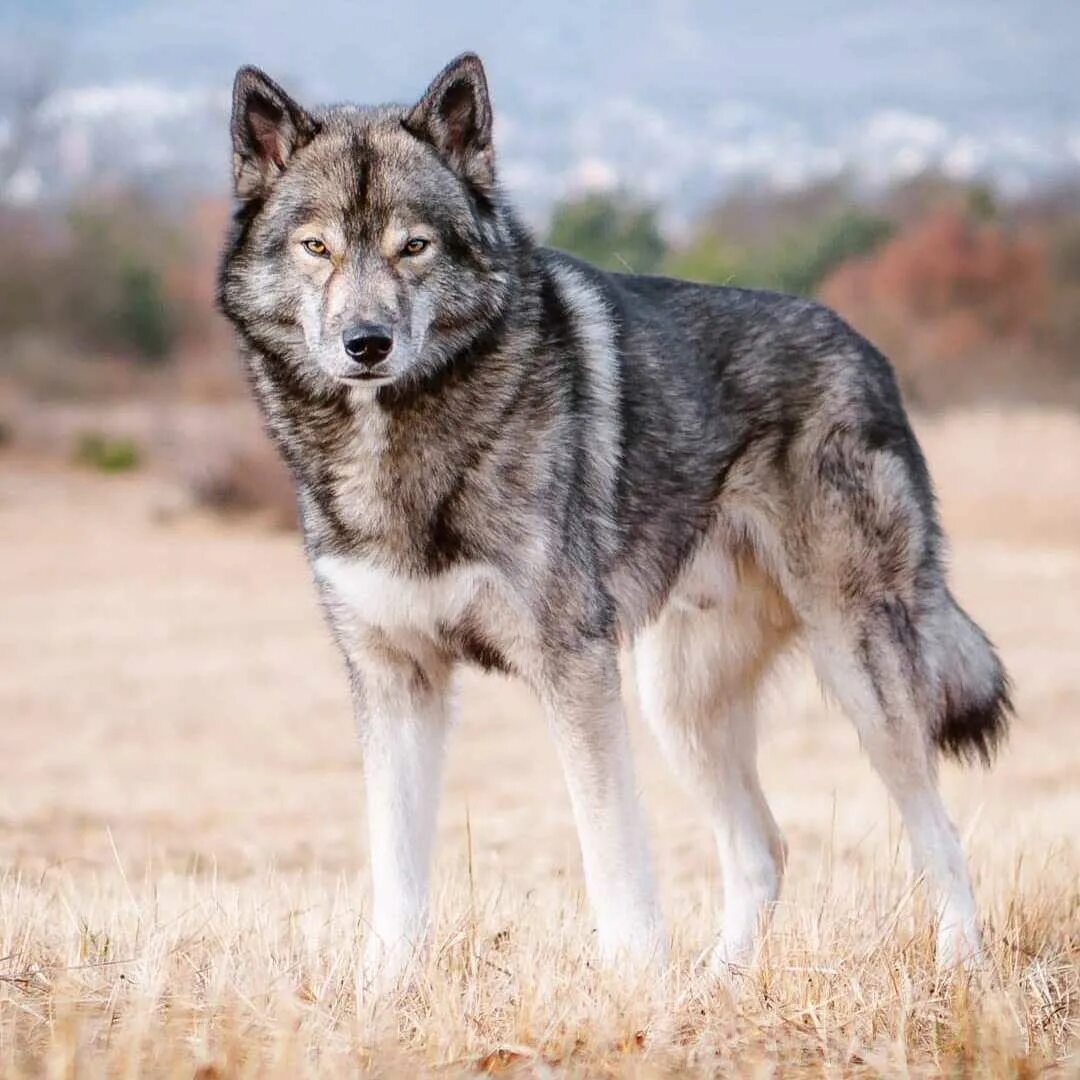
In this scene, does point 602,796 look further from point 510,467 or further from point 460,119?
point 460,119

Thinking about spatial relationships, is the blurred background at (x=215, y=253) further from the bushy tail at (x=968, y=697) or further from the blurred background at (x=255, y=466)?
the bushy tail at (x=968, y=697)

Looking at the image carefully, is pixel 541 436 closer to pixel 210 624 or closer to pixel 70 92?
pixel 210 624

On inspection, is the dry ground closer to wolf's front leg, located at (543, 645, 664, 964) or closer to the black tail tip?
wolf's front leg, located at (543, 645, 664, 964)

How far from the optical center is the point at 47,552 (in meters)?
20.3

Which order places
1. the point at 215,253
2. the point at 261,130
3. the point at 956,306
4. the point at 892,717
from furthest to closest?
the point at 956,306 → the point at 215,253 → the point at 892,717 → the point at 261,130

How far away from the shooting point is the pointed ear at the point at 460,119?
4137mm

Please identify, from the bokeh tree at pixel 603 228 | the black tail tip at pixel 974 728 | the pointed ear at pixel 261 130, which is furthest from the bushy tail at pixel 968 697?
the bokeh tree at pixel 603 228

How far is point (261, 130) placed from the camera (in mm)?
4172

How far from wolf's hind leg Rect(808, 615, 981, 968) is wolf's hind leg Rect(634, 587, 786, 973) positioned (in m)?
0.31

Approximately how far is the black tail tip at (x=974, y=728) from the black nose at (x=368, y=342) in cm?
224

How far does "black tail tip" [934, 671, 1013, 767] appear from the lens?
197 inches

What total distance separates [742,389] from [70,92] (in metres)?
40.3

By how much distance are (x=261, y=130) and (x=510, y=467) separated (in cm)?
110

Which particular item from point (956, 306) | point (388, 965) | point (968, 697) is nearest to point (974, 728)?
point (968, 697)
